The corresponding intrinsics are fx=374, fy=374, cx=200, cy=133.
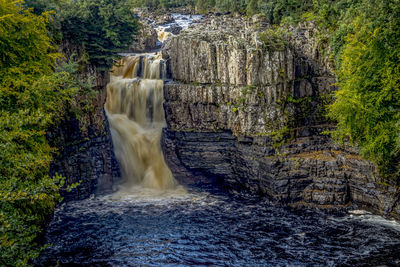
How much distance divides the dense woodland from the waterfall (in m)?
3.12

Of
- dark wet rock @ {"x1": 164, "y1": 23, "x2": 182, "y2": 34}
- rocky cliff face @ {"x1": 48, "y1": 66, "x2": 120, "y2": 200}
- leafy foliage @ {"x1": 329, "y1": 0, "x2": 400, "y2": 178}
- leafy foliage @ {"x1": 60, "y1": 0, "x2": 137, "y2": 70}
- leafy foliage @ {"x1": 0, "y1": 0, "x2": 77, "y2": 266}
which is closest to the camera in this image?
leafy foliage @ {"x1": 0, "y1": 0, "x2": 77, "y2": 266}

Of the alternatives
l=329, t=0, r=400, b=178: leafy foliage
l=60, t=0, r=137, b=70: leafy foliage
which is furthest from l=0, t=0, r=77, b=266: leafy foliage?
l=329, t=0, r=400, b=178: leafy foliage

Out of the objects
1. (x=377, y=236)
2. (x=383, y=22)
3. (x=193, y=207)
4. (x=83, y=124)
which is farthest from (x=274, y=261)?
(x=83, y=124)

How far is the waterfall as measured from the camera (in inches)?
1197

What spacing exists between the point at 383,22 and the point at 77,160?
21457 mm

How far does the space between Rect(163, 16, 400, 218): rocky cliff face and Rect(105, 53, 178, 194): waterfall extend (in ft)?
4.35

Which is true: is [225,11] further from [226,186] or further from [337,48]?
[226,186]

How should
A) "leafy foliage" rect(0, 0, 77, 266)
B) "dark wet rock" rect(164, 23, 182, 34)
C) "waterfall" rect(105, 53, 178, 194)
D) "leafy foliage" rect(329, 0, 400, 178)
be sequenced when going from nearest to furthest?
"leafy foliage" rect(0, 0, 77, 266), "leafy foliage" rect(329, 0, 400, 178), "waterfall" rect(105, 53, 178, 194), "dark wet rock" rect(164, 23, 182, 34)

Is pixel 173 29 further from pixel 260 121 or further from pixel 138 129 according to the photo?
pixel 260 121

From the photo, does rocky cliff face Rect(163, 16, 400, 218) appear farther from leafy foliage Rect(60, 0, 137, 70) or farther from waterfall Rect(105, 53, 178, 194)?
leafy foliage Rect(60, 0, 137, 70)

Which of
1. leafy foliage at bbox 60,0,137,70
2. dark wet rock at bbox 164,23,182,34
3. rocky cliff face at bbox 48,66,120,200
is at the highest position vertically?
dark wet rock at bbox 164,23,182,34

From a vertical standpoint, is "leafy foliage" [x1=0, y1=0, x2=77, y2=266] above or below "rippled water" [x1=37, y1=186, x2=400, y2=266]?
above

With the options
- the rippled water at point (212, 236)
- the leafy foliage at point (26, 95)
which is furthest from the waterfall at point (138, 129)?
the leafy foliage at point (26, 95)

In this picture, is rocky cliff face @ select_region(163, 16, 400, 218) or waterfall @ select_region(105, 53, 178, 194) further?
waterfall @ select_region(105, 53, 178, 194)
